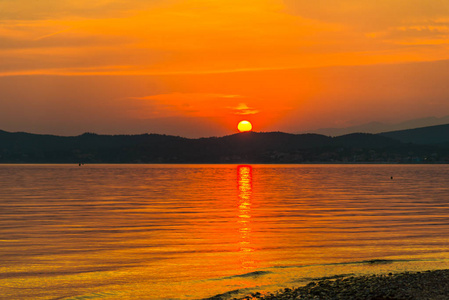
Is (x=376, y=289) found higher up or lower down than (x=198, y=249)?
lower down

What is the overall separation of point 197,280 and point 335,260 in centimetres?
721

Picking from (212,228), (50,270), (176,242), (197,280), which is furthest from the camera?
(212,228)

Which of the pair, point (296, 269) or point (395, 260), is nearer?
point (296, 269)

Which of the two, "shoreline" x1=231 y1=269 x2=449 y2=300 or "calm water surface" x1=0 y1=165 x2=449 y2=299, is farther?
"calm water surface" x1=0 y1=165 x2=449 y2=299

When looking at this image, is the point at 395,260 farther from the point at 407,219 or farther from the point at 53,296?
the point at 407,219

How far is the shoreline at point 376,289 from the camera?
17859 millimetres

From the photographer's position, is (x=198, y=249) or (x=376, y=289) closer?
(x=376, y=289)

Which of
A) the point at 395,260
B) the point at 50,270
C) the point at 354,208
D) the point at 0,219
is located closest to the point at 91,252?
the point at 50,270

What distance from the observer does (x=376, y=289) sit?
1866cm

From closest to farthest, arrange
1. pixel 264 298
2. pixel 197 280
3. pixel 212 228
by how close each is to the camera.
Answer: pixel 264 298 < pixel 197 280 < pixel 212 228

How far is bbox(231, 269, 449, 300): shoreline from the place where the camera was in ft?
58.6

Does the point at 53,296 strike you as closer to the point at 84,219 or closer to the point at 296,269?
the point at 296,269

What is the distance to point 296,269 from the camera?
23984mm

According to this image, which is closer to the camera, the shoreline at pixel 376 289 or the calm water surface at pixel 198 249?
the shoreline at pixel 376 289
